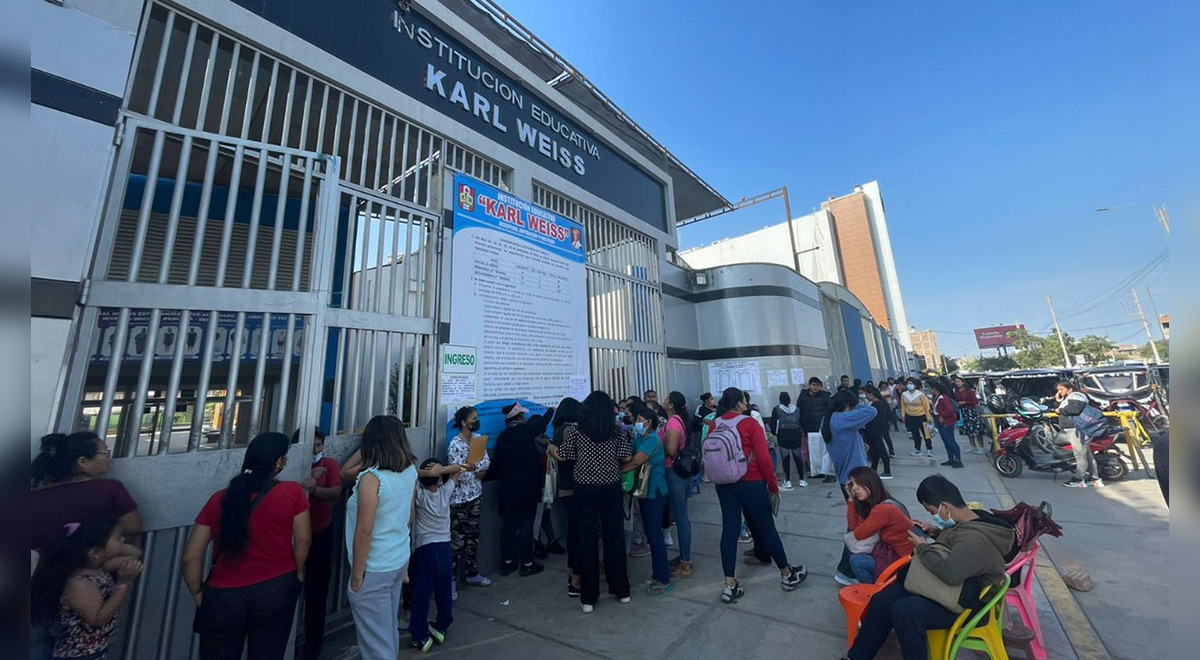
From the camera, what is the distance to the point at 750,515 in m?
3.78

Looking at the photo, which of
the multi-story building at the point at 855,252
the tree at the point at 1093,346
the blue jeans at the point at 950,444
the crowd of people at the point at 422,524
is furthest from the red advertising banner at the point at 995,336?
the crowd of people at the point at 422,524

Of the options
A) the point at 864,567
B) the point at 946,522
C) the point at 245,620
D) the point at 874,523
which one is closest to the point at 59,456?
the point at 245,620

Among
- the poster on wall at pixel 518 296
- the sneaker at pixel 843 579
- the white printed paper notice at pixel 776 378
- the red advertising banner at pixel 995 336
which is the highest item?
the red advertising banner at pixel 995 336

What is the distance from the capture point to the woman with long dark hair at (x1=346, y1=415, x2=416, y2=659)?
245cm

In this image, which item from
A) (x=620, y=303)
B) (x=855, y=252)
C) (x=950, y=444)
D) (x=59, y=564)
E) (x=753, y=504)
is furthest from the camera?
(x=855, y=252)

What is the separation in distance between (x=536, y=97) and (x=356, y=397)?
607 centimetres

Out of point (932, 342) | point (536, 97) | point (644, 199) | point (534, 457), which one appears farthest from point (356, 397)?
point (932, 342)

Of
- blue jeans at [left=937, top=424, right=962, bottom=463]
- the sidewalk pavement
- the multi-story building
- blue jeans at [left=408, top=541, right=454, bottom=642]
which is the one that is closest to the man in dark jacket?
the sidewalk pavement

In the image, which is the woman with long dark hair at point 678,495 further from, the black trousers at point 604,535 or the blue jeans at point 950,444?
the blue jeans at point 950,444

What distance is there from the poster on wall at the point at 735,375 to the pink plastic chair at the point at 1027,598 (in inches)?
263

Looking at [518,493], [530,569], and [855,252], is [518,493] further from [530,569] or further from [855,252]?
[855,252]

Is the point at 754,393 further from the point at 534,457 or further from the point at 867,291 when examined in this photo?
the point at 867,291

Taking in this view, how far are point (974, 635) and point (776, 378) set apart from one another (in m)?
7.60

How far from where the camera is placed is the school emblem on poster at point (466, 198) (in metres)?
5.04
